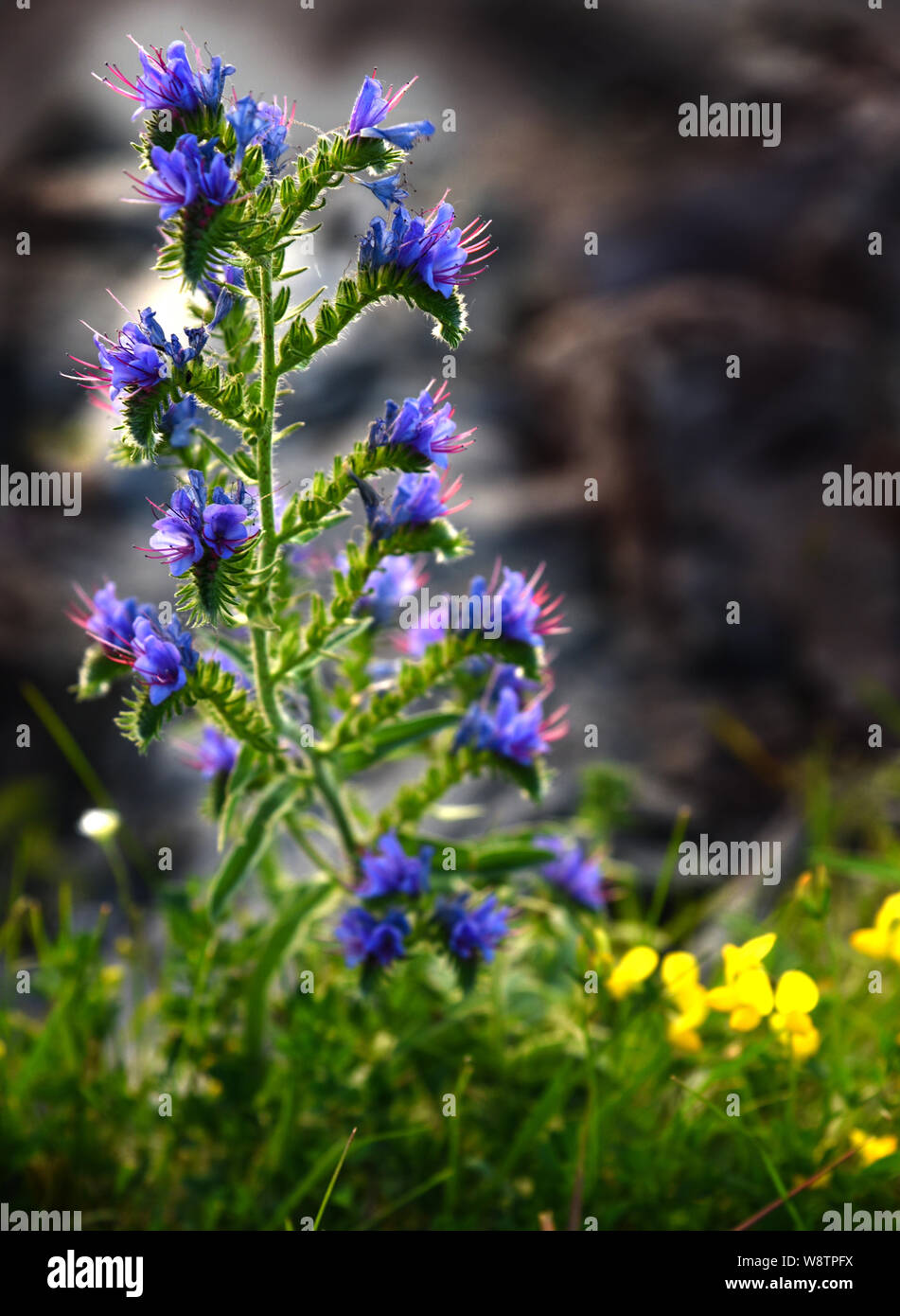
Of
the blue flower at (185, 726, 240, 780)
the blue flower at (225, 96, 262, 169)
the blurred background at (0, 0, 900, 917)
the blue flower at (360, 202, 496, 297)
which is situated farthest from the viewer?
the blurred background at (0, 0, 900, 917)

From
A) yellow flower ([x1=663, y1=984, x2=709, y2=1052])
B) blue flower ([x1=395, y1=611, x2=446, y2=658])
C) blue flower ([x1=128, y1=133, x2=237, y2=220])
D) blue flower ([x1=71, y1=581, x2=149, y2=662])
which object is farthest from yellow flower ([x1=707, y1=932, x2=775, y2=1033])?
blue flower ([x1=128, y1=133, x2=237, y2=220])

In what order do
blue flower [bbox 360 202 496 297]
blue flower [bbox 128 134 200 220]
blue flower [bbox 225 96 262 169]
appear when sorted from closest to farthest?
blue flower [bbox 128 134 200 220]
blue flower [bbox 225 96 262 169]
blue flower [bbox 360 202 496 297]

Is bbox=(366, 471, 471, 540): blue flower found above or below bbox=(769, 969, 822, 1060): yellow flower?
above

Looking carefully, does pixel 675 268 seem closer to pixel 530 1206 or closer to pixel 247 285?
pixel 247 285

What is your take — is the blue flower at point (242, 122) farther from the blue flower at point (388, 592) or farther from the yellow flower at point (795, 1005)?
the yellow flower at point (795, 1005)

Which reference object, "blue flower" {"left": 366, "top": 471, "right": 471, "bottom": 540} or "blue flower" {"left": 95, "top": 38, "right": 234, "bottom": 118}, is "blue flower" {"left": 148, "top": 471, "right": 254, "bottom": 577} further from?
"blue flower" {"left": 95, "top": 38, "right": 234, "bottom": 118}

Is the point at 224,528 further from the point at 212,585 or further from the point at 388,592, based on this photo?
the point at 388,592
